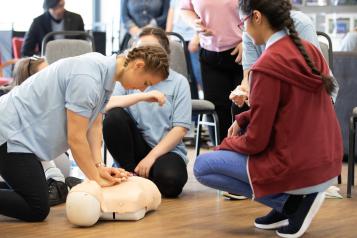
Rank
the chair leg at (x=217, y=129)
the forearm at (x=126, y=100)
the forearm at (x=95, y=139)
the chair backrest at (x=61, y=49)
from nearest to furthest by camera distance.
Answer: the forearm at (x=95, y=139) < the forearm at (x=126, y=100) < the chair leg at (x=217, y=129) < the chair backrest at (x=61, y=49)

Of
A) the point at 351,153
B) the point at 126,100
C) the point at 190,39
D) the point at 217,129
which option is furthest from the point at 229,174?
the point at 190,39

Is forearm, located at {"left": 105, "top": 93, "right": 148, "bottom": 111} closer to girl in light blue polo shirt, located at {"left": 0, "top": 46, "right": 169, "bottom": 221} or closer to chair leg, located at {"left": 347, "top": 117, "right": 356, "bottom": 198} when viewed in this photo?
girl in light blue polo shirt, located at {"left": 0, "top": 46, "right": 169, "bottom": 221}

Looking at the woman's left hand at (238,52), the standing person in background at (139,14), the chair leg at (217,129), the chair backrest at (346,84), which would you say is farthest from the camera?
the standing person in background at (139,14)

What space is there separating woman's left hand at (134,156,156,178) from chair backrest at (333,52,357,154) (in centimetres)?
170

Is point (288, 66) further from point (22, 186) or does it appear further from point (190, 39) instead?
point (190, 39)

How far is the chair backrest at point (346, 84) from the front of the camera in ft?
15.2

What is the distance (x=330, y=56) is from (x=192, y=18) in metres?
0.77

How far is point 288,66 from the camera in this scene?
2.43 meters

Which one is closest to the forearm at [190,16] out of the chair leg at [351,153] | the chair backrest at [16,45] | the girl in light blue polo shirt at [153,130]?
the girl in light blue polo shirt at [153,130]

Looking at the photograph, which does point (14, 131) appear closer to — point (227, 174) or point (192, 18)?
point (227, 174)

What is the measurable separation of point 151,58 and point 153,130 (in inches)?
31.3

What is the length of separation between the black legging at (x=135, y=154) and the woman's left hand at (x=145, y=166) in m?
0.03

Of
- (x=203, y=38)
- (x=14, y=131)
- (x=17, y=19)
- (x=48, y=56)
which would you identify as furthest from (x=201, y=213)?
(x=17, y=19)

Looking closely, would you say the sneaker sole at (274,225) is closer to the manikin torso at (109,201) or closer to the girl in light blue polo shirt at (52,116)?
the manikin torso at (109,201)
